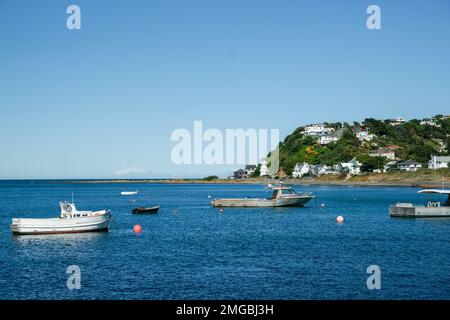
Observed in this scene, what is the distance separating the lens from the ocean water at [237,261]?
28984 millimetres

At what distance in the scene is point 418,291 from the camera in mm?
28250

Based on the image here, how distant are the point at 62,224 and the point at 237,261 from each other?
23844mm

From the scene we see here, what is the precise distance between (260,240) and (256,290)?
20.7 meters

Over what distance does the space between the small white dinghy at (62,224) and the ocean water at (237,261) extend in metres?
1.00

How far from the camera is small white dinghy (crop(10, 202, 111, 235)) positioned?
54250mm

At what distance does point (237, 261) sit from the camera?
37969 millimetres

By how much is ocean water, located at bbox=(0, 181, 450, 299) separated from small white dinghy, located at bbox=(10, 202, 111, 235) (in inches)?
39.3
